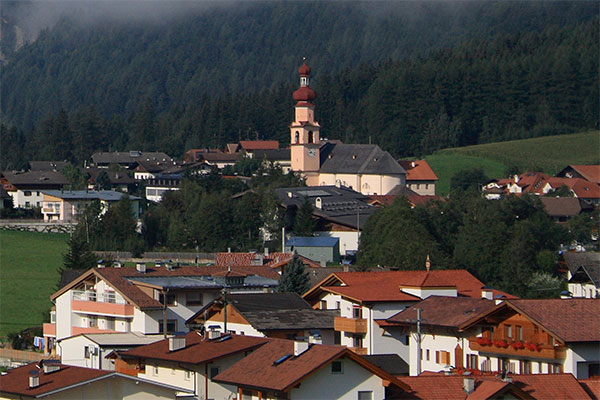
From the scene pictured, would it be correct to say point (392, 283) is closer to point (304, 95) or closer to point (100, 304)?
point (100, 304)

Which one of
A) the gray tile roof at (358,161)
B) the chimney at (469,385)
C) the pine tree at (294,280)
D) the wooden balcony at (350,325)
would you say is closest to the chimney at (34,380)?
the chimney at (469,385)

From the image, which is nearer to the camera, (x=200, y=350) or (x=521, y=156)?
(x=200, y=350)

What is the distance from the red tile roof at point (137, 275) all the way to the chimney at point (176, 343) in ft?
35.4

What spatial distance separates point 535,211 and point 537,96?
74817 millimetres

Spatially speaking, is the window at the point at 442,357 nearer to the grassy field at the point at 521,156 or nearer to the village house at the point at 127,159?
the grassy field at the point at 521,156

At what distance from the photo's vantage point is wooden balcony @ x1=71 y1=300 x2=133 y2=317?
41594 mm

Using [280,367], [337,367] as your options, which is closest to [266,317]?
[280,367]

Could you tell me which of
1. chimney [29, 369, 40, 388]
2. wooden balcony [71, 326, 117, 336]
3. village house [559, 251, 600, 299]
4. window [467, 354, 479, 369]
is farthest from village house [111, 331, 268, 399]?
village house [559, 251, 600, 299]

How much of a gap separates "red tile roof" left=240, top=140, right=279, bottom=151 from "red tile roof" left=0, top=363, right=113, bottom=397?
116266 mm

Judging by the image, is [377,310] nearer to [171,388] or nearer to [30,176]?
[171,388]

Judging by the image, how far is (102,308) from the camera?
42.8m

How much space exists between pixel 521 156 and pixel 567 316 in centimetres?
10146

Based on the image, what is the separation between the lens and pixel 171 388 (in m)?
26.3

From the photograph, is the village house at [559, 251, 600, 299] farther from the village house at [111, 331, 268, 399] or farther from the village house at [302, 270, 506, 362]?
the village house at [111, 331, 268, 399]
